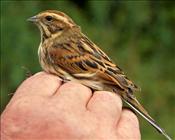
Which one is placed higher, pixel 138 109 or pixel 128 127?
pixel 128 127

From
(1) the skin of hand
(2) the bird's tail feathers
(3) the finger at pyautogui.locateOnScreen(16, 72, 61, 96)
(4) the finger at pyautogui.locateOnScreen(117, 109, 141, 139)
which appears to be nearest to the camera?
(1) the skin of hand

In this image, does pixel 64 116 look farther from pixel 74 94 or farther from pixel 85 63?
pixel 85 63

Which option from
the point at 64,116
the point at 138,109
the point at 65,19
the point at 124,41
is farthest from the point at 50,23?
the point at 124,41

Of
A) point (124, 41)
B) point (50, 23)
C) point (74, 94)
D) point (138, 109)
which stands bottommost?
point (124, 41)

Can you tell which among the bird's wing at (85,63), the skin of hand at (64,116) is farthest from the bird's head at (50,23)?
the skin of hand at (64,116)

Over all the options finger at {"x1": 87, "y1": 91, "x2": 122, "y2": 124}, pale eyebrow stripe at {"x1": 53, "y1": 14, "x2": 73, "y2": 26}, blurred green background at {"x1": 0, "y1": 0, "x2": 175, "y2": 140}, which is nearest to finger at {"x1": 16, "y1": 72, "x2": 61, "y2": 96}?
finger at {"x1": 87, "y1": 91, "x2": 122, "y2": 124}

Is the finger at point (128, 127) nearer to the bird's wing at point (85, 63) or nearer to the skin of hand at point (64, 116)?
the skin of hand at point (64, 116)

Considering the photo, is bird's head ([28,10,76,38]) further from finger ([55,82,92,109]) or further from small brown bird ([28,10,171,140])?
finger ([55,82,92,109])
